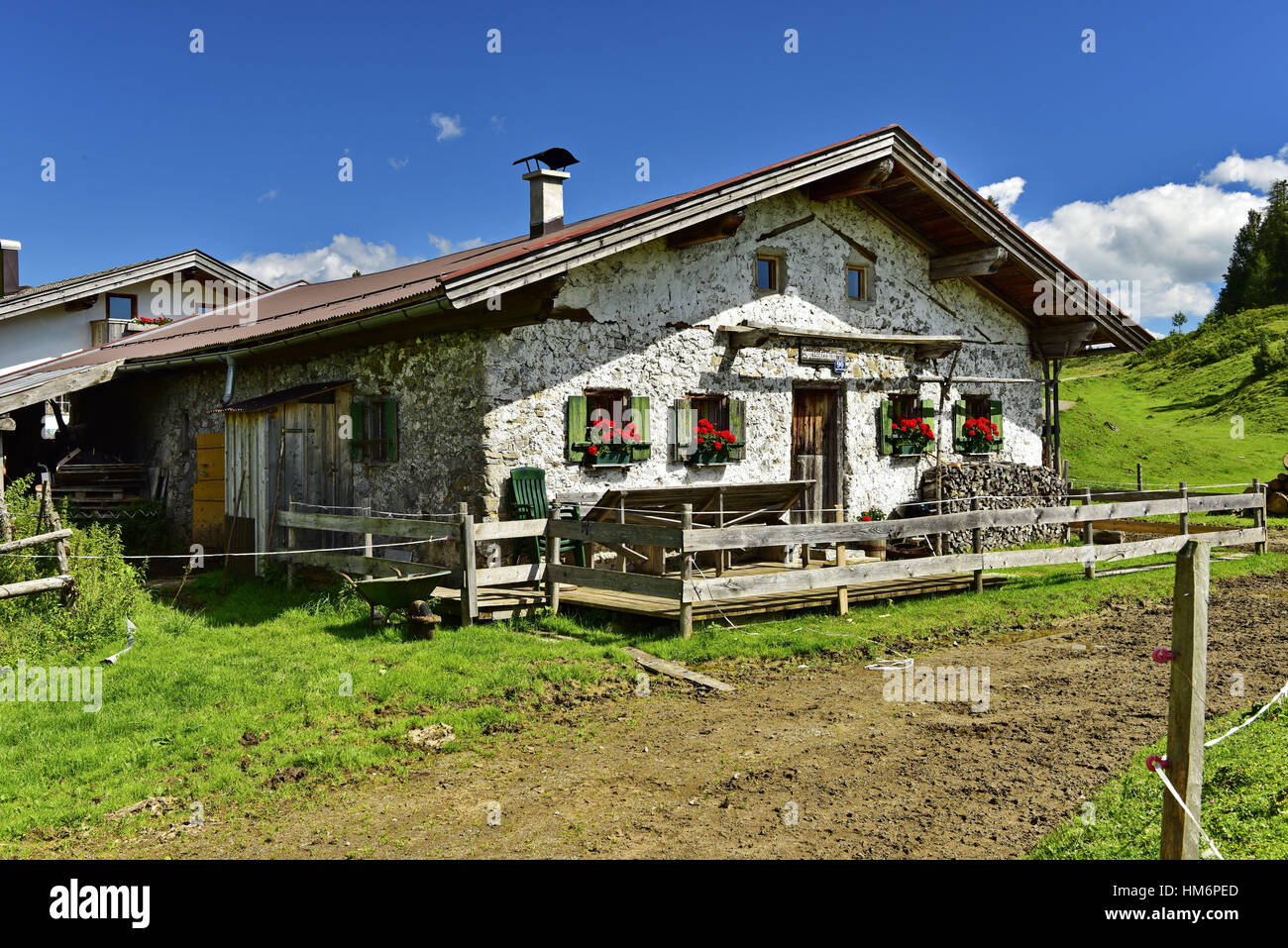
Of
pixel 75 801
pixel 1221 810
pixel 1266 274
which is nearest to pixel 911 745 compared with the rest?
pixel 1221 810

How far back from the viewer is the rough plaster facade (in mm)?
11250

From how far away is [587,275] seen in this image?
1165cm

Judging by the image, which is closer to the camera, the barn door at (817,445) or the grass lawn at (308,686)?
the grass lawn at (308,686)

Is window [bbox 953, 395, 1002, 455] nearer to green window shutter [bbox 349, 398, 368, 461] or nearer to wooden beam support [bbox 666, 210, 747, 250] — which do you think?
wooden beam support [bbox 666, 210, 747, 250]

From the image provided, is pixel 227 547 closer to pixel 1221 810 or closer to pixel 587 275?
pixel 587 275

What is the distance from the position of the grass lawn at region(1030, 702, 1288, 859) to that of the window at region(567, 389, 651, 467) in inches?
295

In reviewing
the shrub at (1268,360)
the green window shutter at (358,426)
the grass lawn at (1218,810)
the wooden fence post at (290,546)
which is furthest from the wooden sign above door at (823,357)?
the shrub at (1268,360)

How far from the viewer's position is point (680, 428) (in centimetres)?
1254

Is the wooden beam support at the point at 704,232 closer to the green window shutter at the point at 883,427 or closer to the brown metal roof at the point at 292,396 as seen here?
the green window shutter at the point at 883,427

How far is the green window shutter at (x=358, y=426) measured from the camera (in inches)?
498

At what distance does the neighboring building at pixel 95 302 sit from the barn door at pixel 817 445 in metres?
15.9

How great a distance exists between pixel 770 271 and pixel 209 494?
9.61m

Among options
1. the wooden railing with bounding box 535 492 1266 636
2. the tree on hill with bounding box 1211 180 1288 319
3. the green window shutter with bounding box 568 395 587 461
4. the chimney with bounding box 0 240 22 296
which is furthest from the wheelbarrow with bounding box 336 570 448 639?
the tree on hill with bounding box 1211 180 1288 319

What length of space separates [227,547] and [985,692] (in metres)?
10.9
